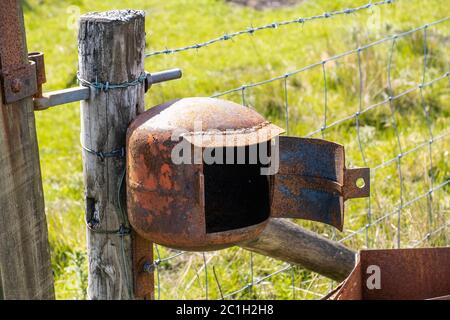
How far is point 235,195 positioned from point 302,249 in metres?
0.42

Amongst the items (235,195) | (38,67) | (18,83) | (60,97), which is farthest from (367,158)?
(18,83)

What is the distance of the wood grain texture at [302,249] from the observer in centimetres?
295

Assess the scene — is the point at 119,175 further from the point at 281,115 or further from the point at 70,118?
the point at 70,118

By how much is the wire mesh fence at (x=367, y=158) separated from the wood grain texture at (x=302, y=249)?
15.9 inches

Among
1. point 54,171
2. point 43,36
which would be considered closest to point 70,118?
point 54,171

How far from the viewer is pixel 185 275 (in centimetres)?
405

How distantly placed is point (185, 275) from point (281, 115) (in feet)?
7.65

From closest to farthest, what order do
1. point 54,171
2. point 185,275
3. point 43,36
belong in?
point 185,275
point 54,171
point 43,36

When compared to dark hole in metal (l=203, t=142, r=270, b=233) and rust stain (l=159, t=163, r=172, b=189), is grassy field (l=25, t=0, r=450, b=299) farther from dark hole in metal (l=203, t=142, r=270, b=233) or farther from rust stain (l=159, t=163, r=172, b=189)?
rust stain (l=159, t=163, r=172, b=189)

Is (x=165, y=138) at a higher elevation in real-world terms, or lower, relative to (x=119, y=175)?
higher

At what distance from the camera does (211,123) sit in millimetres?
2377

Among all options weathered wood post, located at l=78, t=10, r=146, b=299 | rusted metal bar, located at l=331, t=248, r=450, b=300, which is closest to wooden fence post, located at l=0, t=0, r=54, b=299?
weathered wood post, located at l=78, t=10, r=146, b=299

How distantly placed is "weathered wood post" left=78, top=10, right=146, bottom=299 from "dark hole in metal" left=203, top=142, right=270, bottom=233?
35cm

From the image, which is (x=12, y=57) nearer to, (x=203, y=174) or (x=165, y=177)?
(x=165, y=177)
